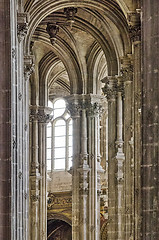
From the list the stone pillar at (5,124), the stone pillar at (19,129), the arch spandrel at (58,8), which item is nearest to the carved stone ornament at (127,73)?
the arch spandrel at (58,8)

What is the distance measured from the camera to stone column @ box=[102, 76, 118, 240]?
4738 centimetres

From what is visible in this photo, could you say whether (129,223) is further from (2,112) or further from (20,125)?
(2,112)

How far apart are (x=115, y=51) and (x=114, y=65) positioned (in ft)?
2.72

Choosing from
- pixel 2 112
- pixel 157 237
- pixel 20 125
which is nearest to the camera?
pixel 157 237

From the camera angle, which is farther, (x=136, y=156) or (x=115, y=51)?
(x=115, y=51)

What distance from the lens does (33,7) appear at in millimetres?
44938

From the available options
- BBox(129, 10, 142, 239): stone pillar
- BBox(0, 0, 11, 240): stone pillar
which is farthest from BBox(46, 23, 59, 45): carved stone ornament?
BBox(0, 0, 11, 240): stone pillar

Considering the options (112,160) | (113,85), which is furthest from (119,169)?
(113,85)

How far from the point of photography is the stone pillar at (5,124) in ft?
106

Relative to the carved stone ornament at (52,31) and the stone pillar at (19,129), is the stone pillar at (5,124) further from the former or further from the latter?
the carved stone ornament at (52,31)

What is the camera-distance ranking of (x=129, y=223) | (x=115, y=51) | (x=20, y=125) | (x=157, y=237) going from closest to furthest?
(x=157, y=237) → (x=20, y=125) → (x=129, y=223) → (x=115, y=51)

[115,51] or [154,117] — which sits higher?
[115,51]

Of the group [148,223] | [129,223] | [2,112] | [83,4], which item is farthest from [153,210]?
[83,4]

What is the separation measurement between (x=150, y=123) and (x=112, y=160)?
17.7m
